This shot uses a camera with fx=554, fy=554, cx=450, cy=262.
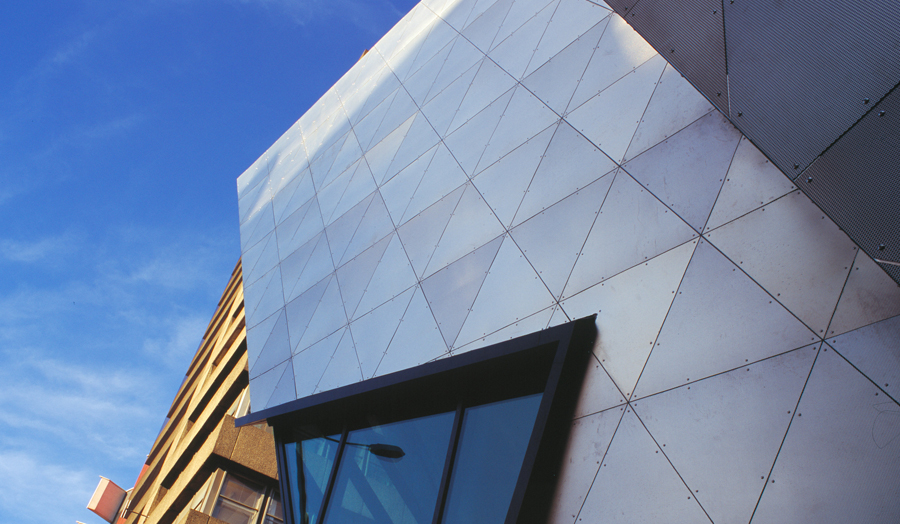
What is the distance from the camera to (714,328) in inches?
234

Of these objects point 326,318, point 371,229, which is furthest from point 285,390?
point 371,229

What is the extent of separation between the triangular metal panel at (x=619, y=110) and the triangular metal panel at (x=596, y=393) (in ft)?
10.8

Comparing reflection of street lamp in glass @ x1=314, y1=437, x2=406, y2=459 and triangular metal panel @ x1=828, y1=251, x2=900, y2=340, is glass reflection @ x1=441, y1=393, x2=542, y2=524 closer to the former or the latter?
reflection of street lamp in glass @ x1=314, y1=437, x2=406, y2=459

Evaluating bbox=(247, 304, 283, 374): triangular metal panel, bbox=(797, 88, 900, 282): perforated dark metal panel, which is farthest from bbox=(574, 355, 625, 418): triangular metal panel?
bbox=(247, 304, 283, 374): triangular metal panel

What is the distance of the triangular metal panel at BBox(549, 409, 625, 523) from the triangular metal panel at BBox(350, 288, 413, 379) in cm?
471

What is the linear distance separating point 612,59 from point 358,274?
7.01 m

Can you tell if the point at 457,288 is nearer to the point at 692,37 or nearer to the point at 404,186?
the point at 404,186

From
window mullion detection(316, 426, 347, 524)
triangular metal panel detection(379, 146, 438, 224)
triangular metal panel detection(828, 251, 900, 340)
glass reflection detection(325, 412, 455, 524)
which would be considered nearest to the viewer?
triangular metal panel detection(828, 251, 900, 340)

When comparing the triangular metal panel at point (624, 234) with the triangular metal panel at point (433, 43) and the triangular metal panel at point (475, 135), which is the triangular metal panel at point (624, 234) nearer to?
the triangular metal panel at point (475, 135)

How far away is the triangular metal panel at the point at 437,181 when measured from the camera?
11.7 meters

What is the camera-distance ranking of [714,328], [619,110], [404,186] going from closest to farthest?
1. [714,328]
2. [619,110]
3. [404,186]

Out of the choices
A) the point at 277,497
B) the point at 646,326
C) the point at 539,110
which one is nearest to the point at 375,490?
the point at 646,326

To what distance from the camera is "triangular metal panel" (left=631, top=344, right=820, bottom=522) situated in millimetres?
5008

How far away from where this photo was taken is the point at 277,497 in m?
19.3
